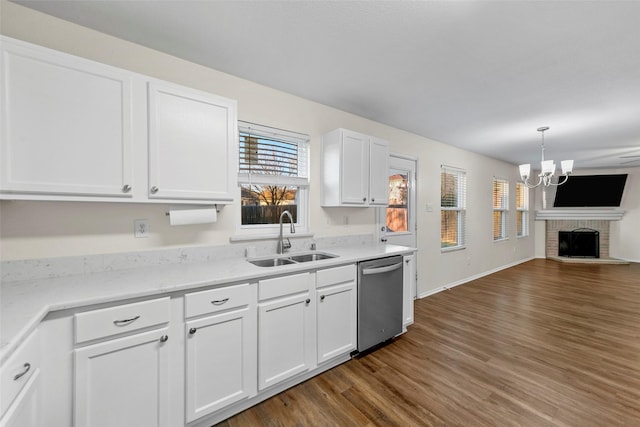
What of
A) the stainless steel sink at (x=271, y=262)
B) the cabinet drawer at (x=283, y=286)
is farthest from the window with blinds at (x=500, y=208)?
the cabinet drawer at (x=283, y=286)

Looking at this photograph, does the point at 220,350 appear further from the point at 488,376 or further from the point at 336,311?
the point at 488,376

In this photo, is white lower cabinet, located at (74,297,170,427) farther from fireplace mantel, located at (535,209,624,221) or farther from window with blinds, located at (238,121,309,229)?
fireplace mantel, located at (535,209,624,221)

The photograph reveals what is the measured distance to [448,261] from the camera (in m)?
4.71

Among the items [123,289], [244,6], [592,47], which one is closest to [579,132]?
[592,47]

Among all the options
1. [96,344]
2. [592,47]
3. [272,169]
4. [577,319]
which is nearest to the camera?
[96,344]

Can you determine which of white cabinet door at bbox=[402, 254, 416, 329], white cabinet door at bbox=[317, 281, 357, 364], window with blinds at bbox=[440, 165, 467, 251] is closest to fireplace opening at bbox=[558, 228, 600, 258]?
window with blinds at bbox=[440, 165, 467, 251]

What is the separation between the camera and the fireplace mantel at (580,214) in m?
7.05

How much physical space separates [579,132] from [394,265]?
370 cm

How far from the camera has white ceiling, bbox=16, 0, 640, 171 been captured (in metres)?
1.58

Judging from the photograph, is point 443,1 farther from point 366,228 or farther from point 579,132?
point 579,132

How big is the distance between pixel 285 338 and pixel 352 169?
5.71 ft

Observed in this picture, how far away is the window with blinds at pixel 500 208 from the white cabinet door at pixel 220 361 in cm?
610

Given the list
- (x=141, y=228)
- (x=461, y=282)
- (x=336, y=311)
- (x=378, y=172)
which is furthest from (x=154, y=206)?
(x=461, y=282)

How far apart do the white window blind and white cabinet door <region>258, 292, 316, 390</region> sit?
113cm
